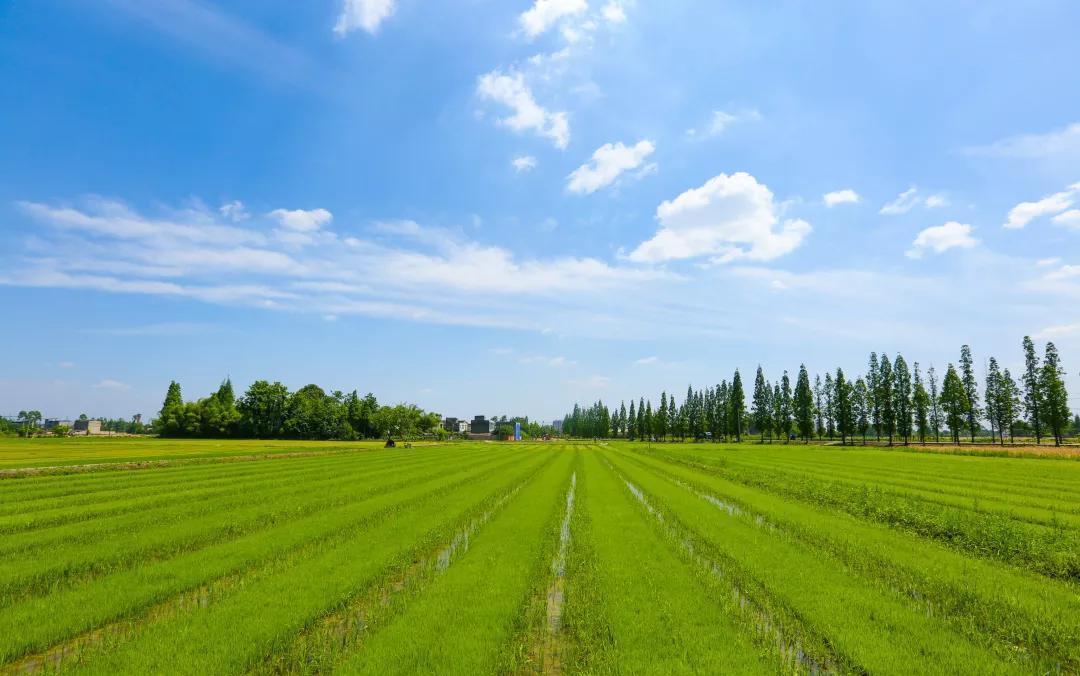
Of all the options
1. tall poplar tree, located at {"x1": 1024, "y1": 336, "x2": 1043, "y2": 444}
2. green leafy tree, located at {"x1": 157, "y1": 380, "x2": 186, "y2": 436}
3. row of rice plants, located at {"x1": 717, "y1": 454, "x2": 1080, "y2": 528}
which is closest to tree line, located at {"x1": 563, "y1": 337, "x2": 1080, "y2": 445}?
tall poplar tree, located at {"x1": 1024, "y1": 336, "x2": 1043, "y2": 444}

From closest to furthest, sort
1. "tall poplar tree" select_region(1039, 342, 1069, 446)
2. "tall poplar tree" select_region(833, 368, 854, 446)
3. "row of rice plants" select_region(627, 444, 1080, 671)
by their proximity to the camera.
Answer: "row of rice plants" select_region(627, 444, 1080, 671) < "tall poplar tree" select_region(1039, 342, 1069, 446) < "tall poplar tree" select_region(833, 368, 854, 446)

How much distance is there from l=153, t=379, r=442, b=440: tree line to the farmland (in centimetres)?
13049

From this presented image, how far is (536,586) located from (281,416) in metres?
161

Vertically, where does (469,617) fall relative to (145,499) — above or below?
above

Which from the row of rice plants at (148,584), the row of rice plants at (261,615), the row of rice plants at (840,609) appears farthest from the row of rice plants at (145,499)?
the row of rice plants at (840,609)

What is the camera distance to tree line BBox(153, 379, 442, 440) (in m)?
133

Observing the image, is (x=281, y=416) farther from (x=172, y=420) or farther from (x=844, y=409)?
(x=844, y=409)

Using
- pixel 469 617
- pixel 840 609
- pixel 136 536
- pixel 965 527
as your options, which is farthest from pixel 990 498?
pixel 136 536

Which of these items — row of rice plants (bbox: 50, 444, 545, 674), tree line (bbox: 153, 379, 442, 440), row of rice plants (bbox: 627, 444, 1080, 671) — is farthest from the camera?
tree line (bbox: 153, 379, 442, 440)

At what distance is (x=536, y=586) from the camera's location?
1175cm

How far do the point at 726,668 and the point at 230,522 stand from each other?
18.4m

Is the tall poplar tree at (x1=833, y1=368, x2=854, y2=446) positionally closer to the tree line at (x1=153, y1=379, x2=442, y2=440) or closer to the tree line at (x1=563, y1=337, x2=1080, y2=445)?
the tree line at (x1=563, y1=337, x2=1080, y2=445)

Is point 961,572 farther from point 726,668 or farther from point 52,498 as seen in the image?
point 52,498

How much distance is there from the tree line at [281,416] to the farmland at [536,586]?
130m
